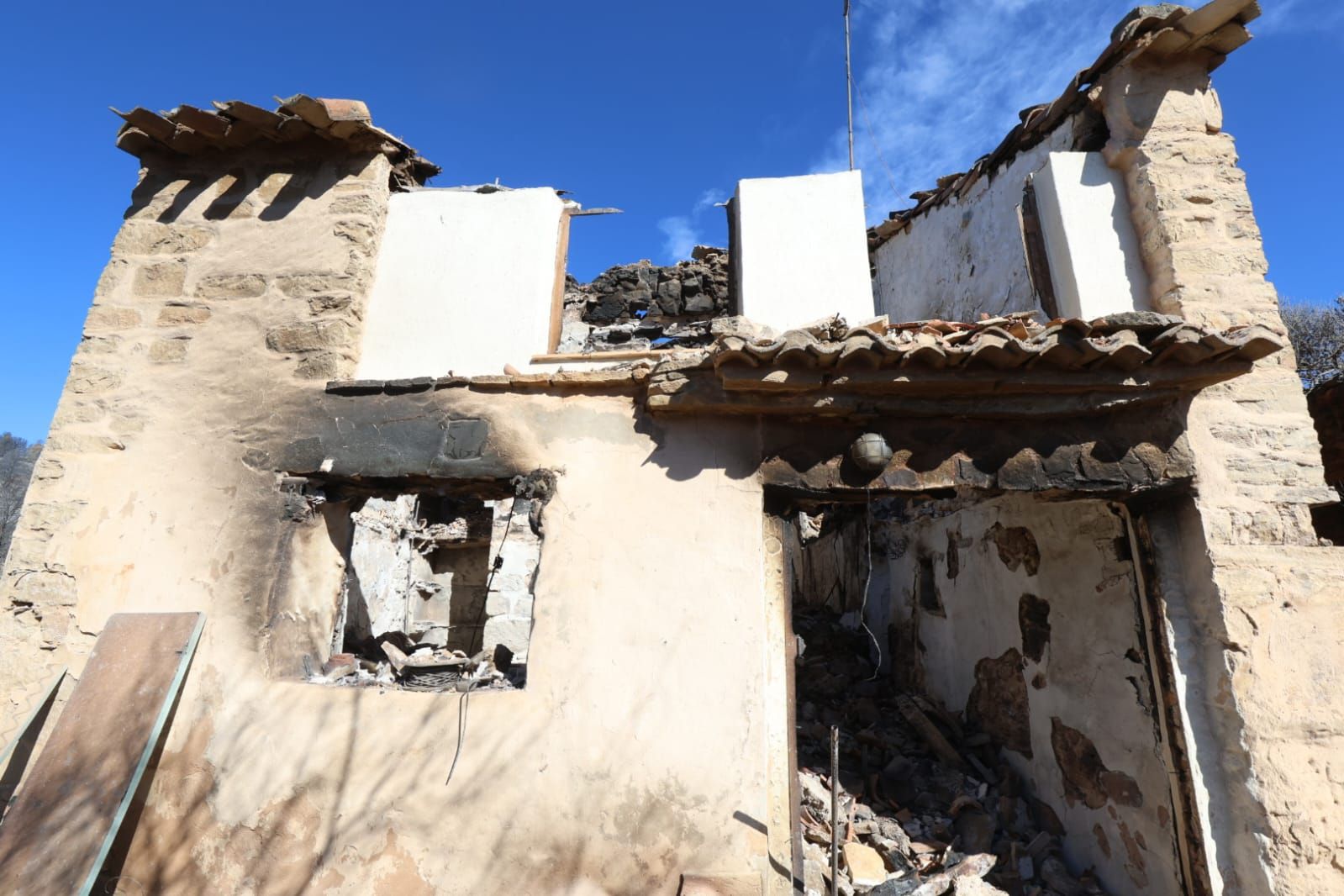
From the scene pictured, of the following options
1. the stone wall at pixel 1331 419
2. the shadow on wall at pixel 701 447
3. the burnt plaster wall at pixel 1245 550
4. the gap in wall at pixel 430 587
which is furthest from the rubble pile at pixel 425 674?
the stone wall at pixel 1331 419

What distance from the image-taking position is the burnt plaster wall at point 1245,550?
10.7 ft

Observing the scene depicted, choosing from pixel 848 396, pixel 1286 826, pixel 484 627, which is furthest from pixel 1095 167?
pixel 484 627

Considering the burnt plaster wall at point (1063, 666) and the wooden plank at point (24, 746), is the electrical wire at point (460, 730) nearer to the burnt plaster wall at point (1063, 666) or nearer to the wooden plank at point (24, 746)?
the wooden plank at point (24, 746)

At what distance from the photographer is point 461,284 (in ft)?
15.0

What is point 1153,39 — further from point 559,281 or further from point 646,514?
point 646,514

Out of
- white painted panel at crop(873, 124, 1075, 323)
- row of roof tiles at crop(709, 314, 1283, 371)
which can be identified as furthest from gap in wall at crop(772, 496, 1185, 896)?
white painted panel at crop(873, 124, 1075, 323)

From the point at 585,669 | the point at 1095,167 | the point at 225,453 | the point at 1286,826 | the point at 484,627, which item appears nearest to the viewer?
the point at 1286,826

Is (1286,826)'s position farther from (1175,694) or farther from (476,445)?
(476,445)

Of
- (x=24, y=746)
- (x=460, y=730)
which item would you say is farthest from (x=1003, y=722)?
(x=24, y=746)

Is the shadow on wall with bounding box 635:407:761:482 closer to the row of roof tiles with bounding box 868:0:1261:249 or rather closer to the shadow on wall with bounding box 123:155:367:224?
the shadow on wall with bounding box 123:155:367:224

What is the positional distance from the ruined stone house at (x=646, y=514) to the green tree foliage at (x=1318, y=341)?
11.1 m

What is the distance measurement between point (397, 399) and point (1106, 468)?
4.20m

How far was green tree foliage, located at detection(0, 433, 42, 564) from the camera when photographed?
19734mm

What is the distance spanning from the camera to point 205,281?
181 inches
